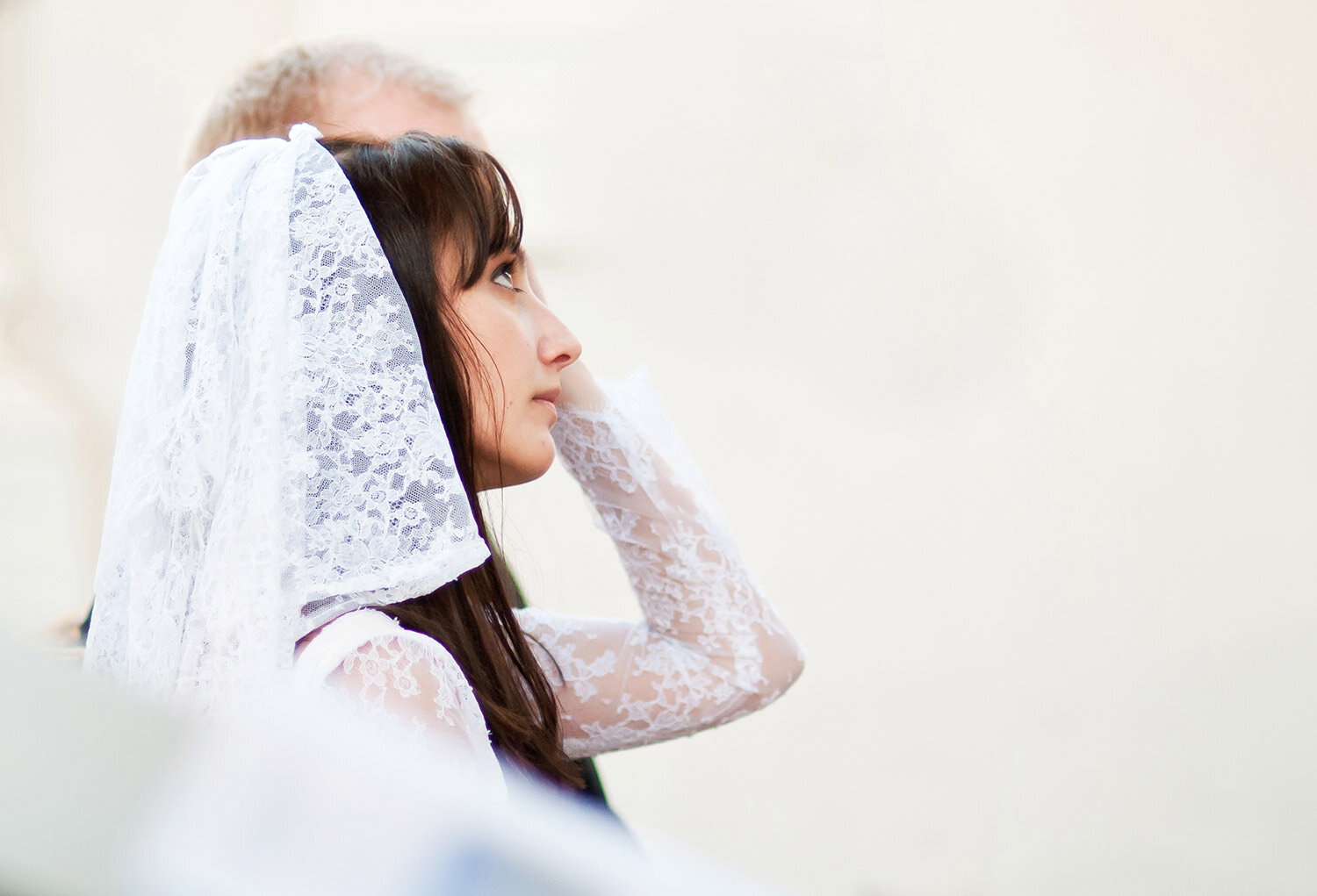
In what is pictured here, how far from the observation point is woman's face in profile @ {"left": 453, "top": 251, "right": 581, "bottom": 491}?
0.77 m

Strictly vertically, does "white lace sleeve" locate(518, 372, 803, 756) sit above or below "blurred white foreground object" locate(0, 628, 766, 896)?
below

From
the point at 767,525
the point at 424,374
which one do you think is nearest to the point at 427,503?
the point at 424,374

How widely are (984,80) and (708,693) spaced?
87.4 inches

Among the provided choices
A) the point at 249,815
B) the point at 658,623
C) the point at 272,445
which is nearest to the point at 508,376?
the point at 272,445

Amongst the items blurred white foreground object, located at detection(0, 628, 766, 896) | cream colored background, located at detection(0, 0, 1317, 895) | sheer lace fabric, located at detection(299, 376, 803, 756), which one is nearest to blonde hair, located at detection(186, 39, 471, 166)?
sheer lace fabric, located at detection(299, 376, 803, 756)

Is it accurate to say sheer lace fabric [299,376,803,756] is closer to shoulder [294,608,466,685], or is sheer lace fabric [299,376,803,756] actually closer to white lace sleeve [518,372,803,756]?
white lace sleeve [518,372,803,756]

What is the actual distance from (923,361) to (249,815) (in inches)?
106

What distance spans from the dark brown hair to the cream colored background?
198 cm

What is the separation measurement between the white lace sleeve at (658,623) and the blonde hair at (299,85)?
0.49m

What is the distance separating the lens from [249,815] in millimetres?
164

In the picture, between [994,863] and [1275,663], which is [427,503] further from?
[1275,663]

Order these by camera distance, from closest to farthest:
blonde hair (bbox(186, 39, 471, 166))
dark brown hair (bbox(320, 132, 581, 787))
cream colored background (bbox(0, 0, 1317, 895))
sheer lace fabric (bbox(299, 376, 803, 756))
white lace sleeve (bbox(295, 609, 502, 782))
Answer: white lace sleeve (bbox(295, 609, 502, 782))
dark brown hair (bbox(320, 132, 581, 787))
sheer lace fabric (bbox(299, 376, 803, 756))
blonde hair (bbox(186, 39, 471, 166))
cream colored background (bbox(0, 0, 1317, 895))

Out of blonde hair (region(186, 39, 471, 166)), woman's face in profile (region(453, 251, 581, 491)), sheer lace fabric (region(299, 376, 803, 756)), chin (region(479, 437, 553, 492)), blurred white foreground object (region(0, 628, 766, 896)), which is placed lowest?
sheer lace fabric (region(299, 376, 803, 756))

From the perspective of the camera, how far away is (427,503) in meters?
0.68
